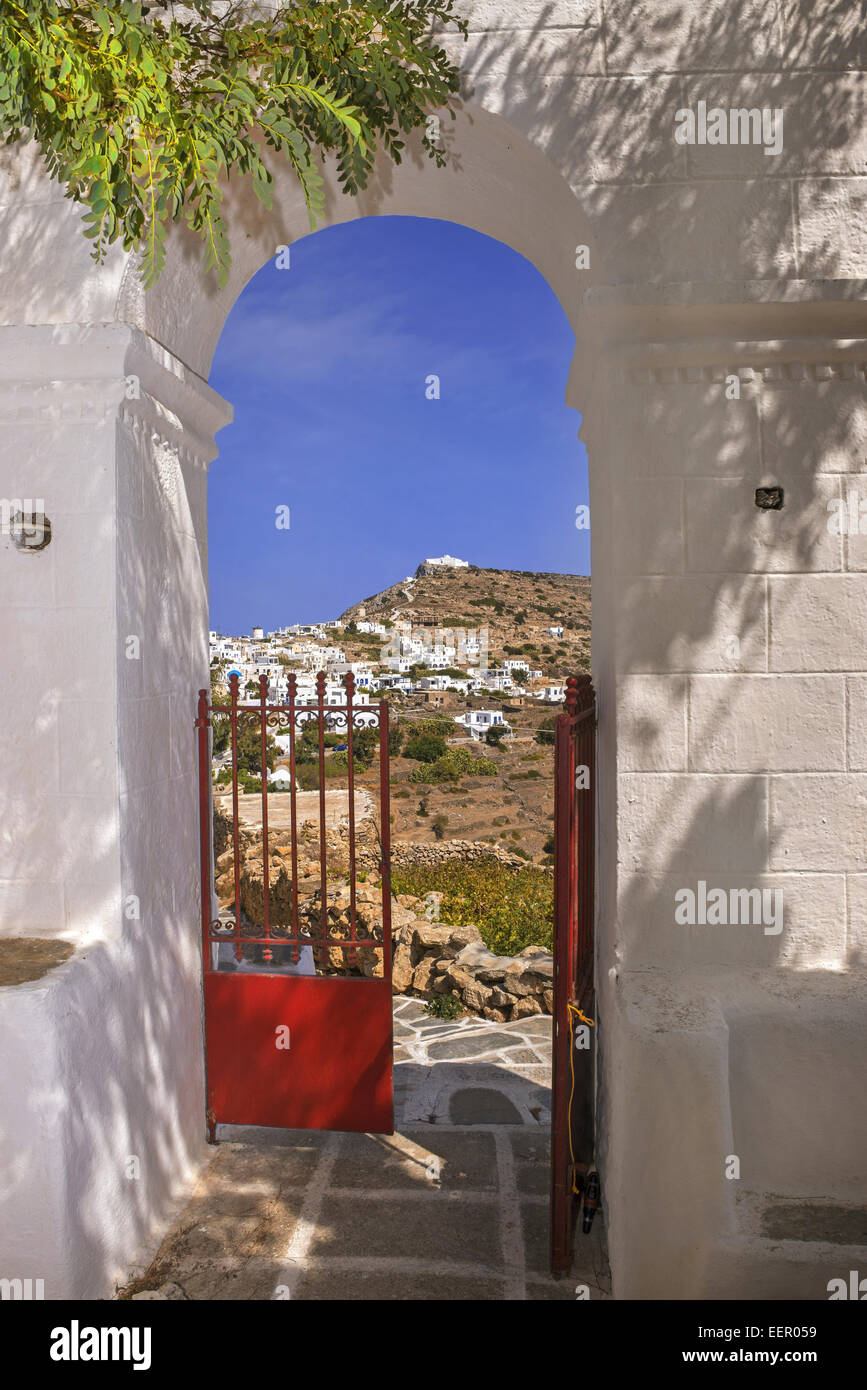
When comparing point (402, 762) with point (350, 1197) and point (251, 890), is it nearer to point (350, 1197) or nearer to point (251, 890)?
point (251, 890)

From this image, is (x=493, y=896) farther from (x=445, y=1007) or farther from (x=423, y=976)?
(x=445, y=1007)

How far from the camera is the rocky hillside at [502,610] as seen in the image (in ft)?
118

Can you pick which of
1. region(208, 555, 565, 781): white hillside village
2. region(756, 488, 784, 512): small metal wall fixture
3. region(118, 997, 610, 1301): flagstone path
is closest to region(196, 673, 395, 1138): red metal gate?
region(118, 997, 610, 1301): flagstone path

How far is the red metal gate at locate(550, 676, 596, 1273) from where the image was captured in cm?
309

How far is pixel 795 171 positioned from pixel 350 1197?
4.30m

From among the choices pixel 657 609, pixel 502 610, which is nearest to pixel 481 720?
pixel 502 610

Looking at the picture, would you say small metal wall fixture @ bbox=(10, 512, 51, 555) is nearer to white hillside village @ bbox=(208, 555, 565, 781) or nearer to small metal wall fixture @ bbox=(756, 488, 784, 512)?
small metal wall fixture @ bbox=(756, 488, 784, 512)

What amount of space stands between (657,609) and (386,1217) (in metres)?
2.63

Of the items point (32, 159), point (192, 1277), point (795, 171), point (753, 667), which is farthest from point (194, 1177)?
point (795, 171)

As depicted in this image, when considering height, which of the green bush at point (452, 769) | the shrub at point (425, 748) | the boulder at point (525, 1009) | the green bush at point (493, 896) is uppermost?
the shrub at point (425, 748)

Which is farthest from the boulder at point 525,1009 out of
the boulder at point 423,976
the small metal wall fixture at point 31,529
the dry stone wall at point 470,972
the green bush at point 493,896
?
the small metal wall fixture at point 31,529

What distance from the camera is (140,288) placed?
3357 millimetres

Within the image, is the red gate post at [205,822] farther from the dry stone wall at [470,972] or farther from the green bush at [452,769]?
the green bush at [452,769]

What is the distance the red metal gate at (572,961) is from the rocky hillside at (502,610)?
30.5 m
